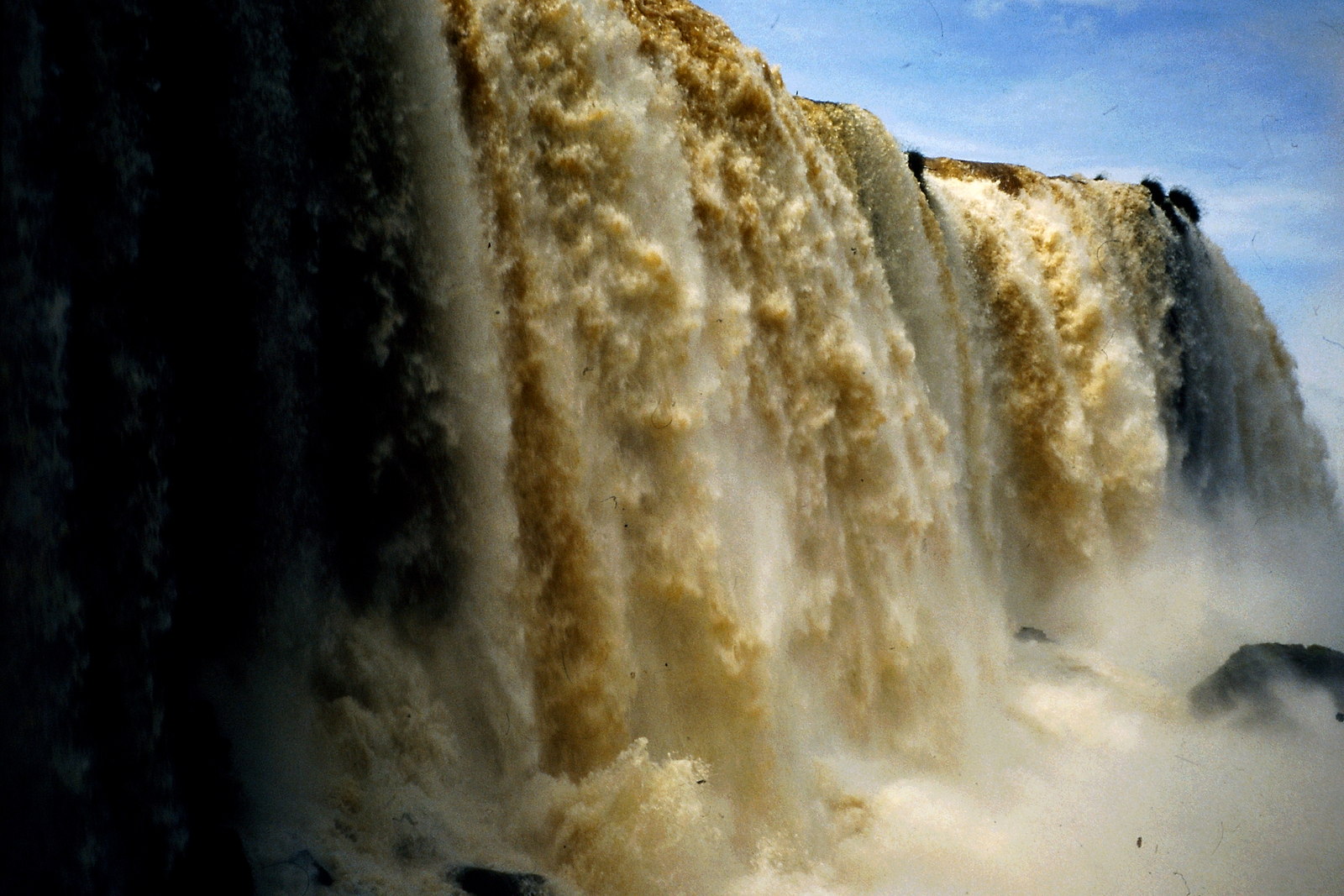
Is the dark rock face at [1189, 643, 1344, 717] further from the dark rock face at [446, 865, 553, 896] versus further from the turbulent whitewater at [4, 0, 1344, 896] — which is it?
the dark rock face at [446, 865, 553, 896]

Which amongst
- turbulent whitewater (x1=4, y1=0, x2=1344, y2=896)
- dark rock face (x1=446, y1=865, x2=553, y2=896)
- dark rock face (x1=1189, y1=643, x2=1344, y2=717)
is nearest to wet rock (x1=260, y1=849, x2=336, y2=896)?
turbulent whitewater (x1=4, y1=0, x2=1344, y2=896)

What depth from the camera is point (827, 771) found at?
5.81 metres

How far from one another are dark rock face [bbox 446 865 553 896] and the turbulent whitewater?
2.4 inches

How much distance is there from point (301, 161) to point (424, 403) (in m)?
1.08

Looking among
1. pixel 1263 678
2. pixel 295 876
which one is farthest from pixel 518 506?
pixel 1263 678

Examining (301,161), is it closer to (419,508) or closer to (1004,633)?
(419,508)

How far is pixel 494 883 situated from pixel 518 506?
5.18 ft

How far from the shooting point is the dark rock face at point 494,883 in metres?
4.09

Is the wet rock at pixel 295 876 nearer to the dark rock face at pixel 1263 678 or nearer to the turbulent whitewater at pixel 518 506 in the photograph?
the turbulent whitewater at pixel 518 506

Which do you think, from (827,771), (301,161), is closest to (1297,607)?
(827,771)

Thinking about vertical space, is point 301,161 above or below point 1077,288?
below

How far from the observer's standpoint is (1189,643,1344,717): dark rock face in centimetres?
761

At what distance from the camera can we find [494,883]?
163 inches

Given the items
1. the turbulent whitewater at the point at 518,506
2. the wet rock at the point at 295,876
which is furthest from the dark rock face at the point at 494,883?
the wet rock at the point at 295,876
